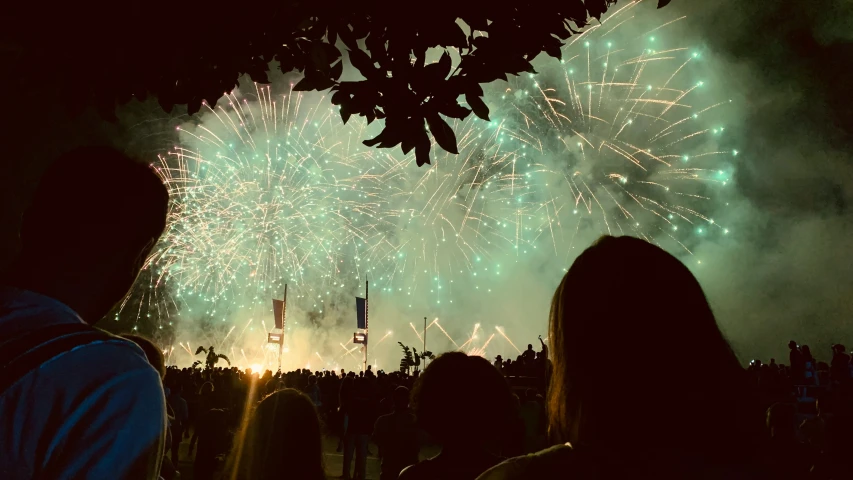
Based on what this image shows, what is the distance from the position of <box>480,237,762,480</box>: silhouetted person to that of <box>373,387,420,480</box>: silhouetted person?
536 cm

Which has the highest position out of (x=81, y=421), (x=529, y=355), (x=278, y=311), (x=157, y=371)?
(x=278, y=311)

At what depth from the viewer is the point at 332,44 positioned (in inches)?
135

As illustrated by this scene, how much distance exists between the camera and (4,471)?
3.59 feet

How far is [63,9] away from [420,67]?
232cm

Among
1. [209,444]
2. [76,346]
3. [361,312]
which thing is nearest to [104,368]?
[76,346]

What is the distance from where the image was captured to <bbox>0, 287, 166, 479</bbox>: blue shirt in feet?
3.51

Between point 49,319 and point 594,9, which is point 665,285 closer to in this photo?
point 49,319

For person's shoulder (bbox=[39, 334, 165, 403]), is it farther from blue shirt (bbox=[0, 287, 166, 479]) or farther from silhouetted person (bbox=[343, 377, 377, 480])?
silhouetted person (bbox=[343, 377, 377, 480])

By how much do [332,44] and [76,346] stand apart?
2.82 m

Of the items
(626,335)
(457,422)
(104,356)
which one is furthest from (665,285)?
(457,422)

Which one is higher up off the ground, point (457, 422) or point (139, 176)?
point (139, 176)

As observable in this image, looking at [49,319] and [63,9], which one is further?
[63,9]

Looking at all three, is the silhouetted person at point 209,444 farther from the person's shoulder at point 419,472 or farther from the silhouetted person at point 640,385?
the silhouetted person at point 640,385

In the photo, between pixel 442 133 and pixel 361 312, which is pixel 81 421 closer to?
pixel 442 133
